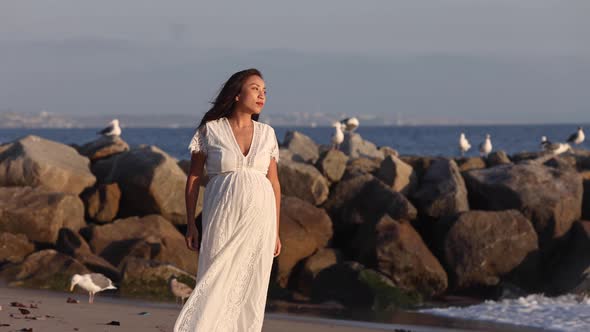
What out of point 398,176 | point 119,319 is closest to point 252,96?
point 119,319

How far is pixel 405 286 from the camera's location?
50.7ft

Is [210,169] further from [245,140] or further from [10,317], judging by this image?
[10,317]

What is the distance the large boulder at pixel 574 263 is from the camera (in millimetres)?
15923

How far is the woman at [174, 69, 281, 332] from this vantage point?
285 inches

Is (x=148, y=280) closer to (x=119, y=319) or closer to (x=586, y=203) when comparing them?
(x=119, y=319)

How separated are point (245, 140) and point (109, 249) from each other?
880cm

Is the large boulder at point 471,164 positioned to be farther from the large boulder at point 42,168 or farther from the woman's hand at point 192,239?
the woman's hand at point 192,239

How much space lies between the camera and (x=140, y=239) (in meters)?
15.7

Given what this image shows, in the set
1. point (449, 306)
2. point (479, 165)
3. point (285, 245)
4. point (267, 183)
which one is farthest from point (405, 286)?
point (267, 183)

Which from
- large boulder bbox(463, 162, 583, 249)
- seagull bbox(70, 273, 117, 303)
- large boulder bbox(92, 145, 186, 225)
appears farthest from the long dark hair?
large boulder bbox(463, 162, 583, 249)

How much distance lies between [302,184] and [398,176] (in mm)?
1878

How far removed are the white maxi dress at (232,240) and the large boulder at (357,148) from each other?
1764cm

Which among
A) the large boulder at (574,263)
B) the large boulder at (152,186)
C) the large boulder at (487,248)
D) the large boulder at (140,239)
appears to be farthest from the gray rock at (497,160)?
the large boulder at (140,239)

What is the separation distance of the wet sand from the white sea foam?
0.53 meters
